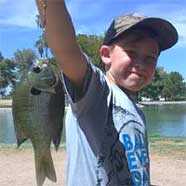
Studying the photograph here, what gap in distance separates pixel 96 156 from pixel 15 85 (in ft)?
1.72

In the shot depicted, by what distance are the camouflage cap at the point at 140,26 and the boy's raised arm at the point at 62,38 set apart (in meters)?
0.40

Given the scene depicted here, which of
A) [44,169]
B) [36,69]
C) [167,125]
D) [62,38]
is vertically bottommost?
[167,125]

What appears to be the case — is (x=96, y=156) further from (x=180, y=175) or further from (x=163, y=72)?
(x=163, y=72)

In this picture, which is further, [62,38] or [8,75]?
[8,75]

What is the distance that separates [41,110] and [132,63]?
0.62m

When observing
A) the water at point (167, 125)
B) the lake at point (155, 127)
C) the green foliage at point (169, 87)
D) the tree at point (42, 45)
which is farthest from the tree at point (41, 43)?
the green foliage at point (169, 87)

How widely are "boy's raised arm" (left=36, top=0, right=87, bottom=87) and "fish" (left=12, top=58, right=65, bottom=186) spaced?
0.30ft

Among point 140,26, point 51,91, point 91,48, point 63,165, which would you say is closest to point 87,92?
point 51,91

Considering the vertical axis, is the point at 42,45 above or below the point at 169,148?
above

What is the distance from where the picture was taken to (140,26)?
95.4 inches

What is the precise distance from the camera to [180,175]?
9664mm

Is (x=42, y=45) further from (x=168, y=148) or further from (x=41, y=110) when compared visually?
(x=168, y=148)

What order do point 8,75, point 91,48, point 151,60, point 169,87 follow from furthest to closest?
point 169,87 < point 91,48 < point 8,75 < point 151,60

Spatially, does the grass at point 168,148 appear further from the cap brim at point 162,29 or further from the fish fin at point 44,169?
the fish fin at point 44,169
